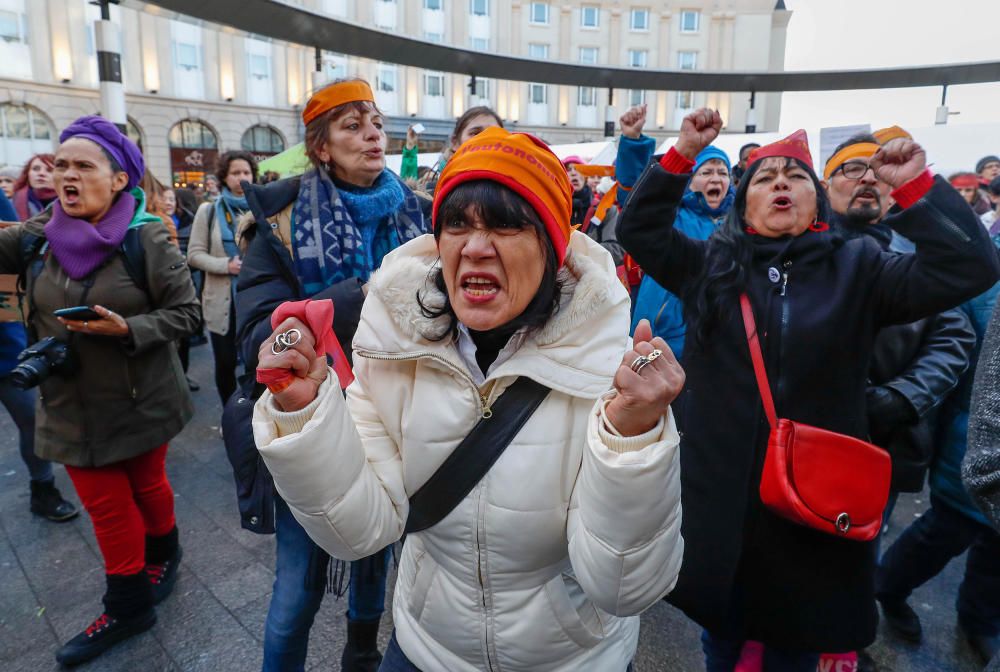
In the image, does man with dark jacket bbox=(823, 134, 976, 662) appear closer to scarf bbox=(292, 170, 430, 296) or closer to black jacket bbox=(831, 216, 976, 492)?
black jacket bbox=(831, 216, 976, 492)

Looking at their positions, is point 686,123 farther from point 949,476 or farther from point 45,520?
point 45,520

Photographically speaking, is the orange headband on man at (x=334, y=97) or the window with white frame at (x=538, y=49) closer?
the orange headband on man at (x=334, y=97)

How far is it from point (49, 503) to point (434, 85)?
32.4 m

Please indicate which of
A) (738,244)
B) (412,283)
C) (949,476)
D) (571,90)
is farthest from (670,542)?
(571,90)

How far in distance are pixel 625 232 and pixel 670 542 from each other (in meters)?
1.25

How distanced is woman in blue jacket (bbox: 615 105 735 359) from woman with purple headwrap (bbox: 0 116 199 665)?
2125 millimetres

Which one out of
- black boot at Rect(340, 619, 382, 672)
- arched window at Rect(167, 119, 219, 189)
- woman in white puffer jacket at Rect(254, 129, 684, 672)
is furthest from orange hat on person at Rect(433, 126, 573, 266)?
arched window at Rect(167, 119, 219, 189)

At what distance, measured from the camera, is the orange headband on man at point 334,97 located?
7.42ft

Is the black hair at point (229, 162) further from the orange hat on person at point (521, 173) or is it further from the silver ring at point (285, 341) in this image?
the silver ring at point (285, 341)

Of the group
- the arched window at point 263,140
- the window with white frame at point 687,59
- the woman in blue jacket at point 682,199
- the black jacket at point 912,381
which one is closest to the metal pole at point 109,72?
the woman in blue jacket at point 682,199

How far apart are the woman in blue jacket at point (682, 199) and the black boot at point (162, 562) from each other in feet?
8.39

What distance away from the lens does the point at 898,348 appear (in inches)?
97.0

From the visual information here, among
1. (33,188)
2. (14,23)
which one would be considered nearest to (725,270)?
(33,188)

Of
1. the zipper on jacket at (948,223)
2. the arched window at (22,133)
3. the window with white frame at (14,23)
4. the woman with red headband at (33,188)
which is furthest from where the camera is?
the arched window at (22,133)
